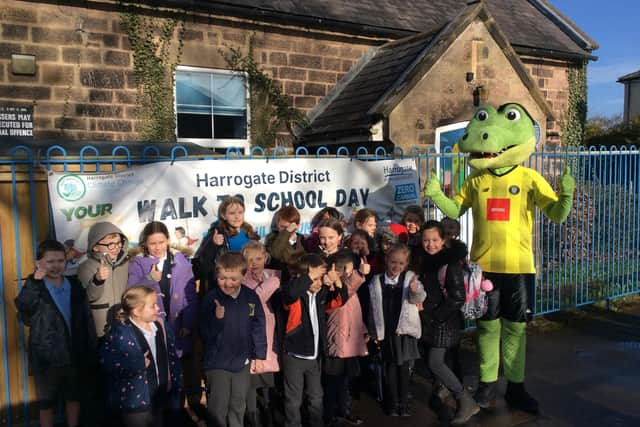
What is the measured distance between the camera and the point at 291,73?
31.7 ft

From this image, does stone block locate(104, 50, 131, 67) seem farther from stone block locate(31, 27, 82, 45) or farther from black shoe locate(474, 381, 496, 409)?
black shoe locate(474, 381, 496, 409)

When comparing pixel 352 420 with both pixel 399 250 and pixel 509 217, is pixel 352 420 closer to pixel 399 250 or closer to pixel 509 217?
→ pixel 399 250

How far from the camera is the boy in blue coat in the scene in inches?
155

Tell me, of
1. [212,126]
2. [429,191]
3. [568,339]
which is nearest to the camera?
[429,191]

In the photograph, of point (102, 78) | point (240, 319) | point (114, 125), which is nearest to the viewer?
point (240, 319)

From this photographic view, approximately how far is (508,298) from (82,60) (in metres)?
6.43

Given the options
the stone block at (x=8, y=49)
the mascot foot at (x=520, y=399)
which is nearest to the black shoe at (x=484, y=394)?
the mascot foot at (x=520, y=399)

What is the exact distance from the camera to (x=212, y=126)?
9.21 meters

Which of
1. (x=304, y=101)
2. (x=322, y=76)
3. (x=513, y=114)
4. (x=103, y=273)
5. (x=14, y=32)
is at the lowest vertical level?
(x=103, y=273)

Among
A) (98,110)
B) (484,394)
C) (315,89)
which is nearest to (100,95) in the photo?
(98,110)

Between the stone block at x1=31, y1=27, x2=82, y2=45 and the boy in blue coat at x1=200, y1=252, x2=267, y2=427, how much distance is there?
5.35 meters

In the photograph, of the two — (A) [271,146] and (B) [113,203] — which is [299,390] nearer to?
(B) [113,203]

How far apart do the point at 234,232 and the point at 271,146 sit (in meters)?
4.94

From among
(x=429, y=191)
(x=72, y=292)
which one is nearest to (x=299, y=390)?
(x=72, y=292)
